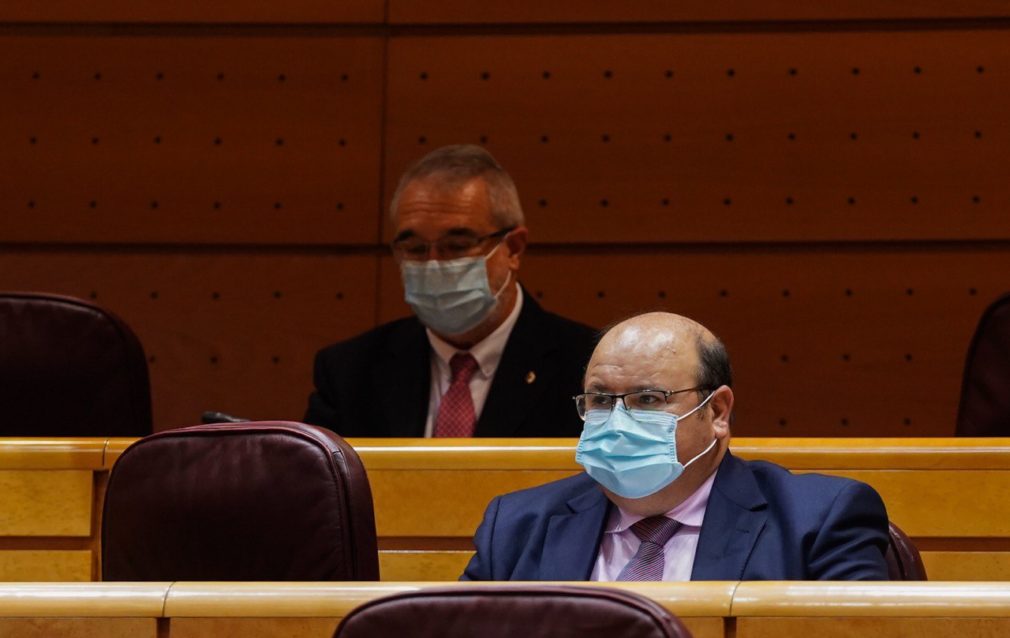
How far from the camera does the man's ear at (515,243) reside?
2914 mm

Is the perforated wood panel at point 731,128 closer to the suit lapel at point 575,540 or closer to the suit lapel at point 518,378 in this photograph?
the suit lapel at point 518,378

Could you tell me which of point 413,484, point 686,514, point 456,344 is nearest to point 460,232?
point 456,344

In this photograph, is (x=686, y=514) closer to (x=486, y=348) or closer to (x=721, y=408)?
(x=721, y=408)

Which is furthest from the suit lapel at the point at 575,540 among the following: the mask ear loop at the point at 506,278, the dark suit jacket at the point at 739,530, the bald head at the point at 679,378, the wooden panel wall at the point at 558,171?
the wooden panel wall at the point at 558,171

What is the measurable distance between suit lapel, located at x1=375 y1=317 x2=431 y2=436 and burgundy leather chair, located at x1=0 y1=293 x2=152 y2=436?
0.48 metres

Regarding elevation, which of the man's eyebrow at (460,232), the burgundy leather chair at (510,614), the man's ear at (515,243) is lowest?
the man's ear at (515,243)

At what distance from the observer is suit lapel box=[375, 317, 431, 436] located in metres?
2.76

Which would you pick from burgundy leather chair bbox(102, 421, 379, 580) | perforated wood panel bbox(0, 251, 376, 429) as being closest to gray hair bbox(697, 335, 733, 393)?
burgundy leather chair bbox(102, 421, 379, 580)

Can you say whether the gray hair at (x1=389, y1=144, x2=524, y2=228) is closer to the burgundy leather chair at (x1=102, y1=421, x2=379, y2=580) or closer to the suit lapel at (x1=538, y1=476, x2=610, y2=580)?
the suit lapel at (x1=538, y1=476, x2=610, y2=580)

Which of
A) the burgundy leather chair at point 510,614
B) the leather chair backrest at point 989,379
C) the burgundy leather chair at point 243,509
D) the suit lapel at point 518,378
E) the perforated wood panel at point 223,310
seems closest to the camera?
the burgundy leather chair at point 510,614

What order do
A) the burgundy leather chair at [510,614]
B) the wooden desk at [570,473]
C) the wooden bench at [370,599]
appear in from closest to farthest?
the burgundy leather chair at [510,614]
the wooden bench at [370,599]
the wooden desk at [570,473]

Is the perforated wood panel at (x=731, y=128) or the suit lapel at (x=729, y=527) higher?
the perforated wood panel at (x=731, y=128)

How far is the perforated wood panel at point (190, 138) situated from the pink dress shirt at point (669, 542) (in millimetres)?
1758

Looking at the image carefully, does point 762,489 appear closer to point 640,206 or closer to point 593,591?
point 593,591
